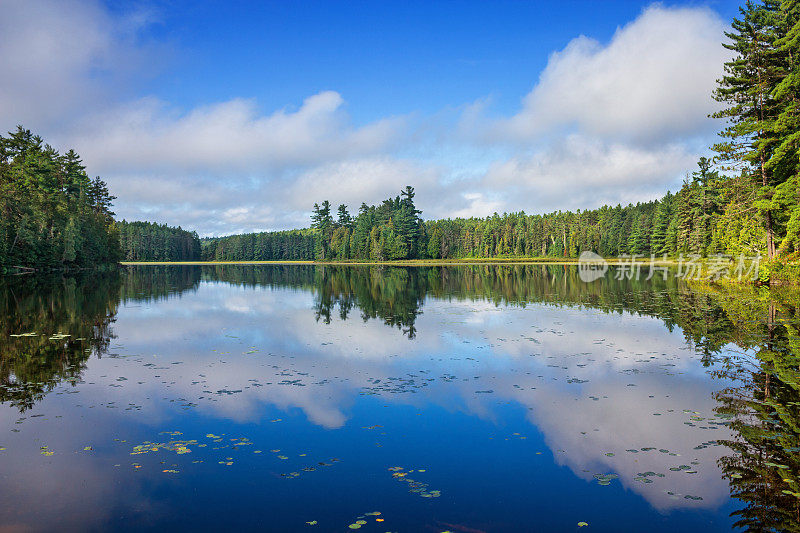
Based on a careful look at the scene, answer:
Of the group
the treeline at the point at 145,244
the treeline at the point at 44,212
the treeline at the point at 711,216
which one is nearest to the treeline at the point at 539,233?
the treeline at the point at 711,216

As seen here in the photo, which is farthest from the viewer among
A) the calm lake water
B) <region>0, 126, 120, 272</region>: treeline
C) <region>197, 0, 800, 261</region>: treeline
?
<region>0, 126, 120, 272</region>: treeline

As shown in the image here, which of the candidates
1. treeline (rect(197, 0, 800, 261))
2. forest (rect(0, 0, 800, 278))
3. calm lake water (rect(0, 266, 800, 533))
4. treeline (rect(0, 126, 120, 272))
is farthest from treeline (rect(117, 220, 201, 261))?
calm lake water (rect(0, 266, 800, 533))

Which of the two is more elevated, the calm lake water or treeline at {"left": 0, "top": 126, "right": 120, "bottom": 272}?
treeline at {"left": 0, "top": 126, "right": 120, "bottom": 272}

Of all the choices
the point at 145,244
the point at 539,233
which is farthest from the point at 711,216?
the point at 145,244

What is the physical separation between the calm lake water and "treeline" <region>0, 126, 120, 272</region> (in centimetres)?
4481

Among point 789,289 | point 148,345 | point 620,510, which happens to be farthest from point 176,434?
point 789,289

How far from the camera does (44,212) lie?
60125 mm

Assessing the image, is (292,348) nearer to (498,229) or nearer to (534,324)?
(534,324)

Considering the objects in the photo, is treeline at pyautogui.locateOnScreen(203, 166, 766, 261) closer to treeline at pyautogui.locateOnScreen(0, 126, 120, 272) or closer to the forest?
the forest

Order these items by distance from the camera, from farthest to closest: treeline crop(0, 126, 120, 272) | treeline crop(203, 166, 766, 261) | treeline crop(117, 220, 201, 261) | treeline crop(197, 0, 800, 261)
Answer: treeline crop(117, 220, 201, 261) < treeline crop(203, 166, 766, 261) < treeline crop(0, 126, 120, 272) < treeline crop(197, 0, 800, 261)

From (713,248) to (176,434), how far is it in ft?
285

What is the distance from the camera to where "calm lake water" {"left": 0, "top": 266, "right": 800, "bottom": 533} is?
6730mm

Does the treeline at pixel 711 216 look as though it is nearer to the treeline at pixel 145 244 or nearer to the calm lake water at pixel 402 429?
the calm lake water at pixel 402 429

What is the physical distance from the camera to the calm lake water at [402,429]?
265 inches
